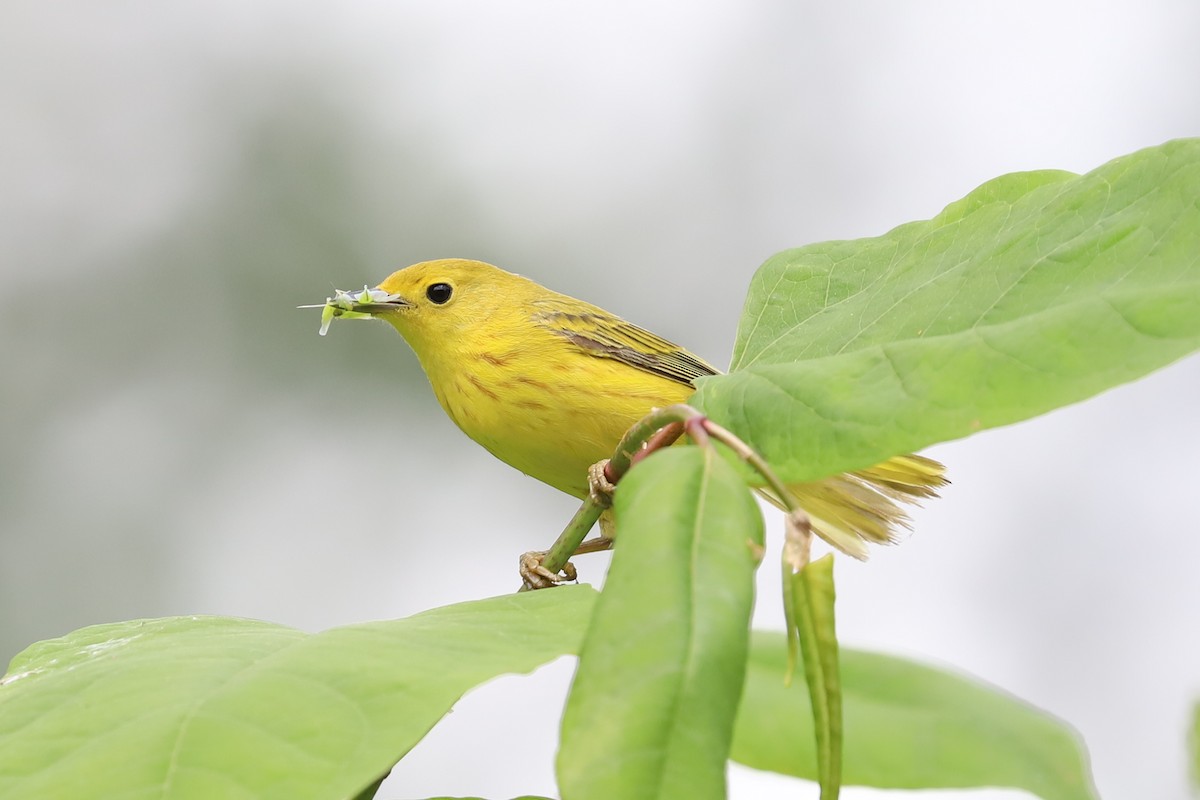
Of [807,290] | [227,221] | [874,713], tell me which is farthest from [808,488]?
[227,221]

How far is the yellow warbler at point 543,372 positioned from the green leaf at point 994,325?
1.05 meters

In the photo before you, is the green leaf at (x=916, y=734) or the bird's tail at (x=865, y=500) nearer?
the green leaf at (x=916, y=734)

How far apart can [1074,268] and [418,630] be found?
668mm

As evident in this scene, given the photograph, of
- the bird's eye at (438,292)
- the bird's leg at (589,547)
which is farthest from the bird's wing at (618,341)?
the bird's leg at (589,547)

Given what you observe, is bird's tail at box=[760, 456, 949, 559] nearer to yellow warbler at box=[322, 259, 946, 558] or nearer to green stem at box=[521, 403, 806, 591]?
yellow warbler at box=[322, 259, 946, 558]

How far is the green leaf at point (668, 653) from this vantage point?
0.69 m

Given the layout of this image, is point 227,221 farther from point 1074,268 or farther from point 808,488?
point 1074,268

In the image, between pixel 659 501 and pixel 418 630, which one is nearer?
pixel 659 501

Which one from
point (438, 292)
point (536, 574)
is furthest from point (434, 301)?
point (536, 574)

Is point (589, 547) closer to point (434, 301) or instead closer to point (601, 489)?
point (434, 301)

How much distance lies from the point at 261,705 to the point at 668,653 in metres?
0.34

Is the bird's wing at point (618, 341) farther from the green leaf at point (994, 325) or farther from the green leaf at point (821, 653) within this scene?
the green leaf at point (821, 653)

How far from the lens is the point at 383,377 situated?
20.9 feet

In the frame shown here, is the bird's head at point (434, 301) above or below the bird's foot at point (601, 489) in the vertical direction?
above
